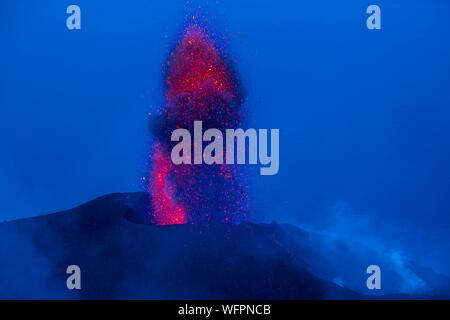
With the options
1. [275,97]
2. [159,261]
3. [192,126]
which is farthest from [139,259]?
[275,97]

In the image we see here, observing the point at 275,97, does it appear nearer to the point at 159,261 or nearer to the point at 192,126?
the point at 192,126

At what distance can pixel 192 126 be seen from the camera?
12.1 feet

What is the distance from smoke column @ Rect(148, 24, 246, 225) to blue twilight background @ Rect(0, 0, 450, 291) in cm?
7

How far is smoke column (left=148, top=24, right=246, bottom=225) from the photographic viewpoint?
3.67 m

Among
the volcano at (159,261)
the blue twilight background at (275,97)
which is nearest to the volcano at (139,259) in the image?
the volcano at (159,261)

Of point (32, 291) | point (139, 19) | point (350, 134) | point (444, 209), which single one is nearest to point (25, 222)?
point (32, 291)

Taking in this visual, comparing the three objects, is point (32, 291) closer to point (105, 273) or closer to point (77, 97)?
point (105, 273)

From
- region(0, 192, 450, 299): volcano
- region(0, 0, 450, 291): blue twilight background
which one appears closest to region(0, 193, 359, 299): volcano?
region(0, 192, 450, 299): volcano

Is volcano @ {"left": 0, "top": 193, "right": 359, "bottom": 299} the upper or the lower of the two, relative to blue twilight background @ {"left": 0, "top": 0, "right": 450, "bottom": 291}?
lower

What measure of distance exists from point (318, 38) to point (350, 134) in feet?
1.91

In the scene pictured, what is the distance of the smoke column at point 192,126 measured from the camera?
12.0 feet

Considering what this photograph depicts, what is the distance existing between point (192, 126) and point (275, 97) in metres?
0.50

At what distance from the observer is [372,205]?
12.0 ft

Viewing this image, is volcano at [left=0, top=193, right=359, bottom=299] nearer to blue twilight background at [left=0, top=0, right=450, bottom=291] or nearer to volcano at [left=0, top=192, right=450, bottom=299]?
volcano at [left=0, top=192, right=450, bottom=299]
